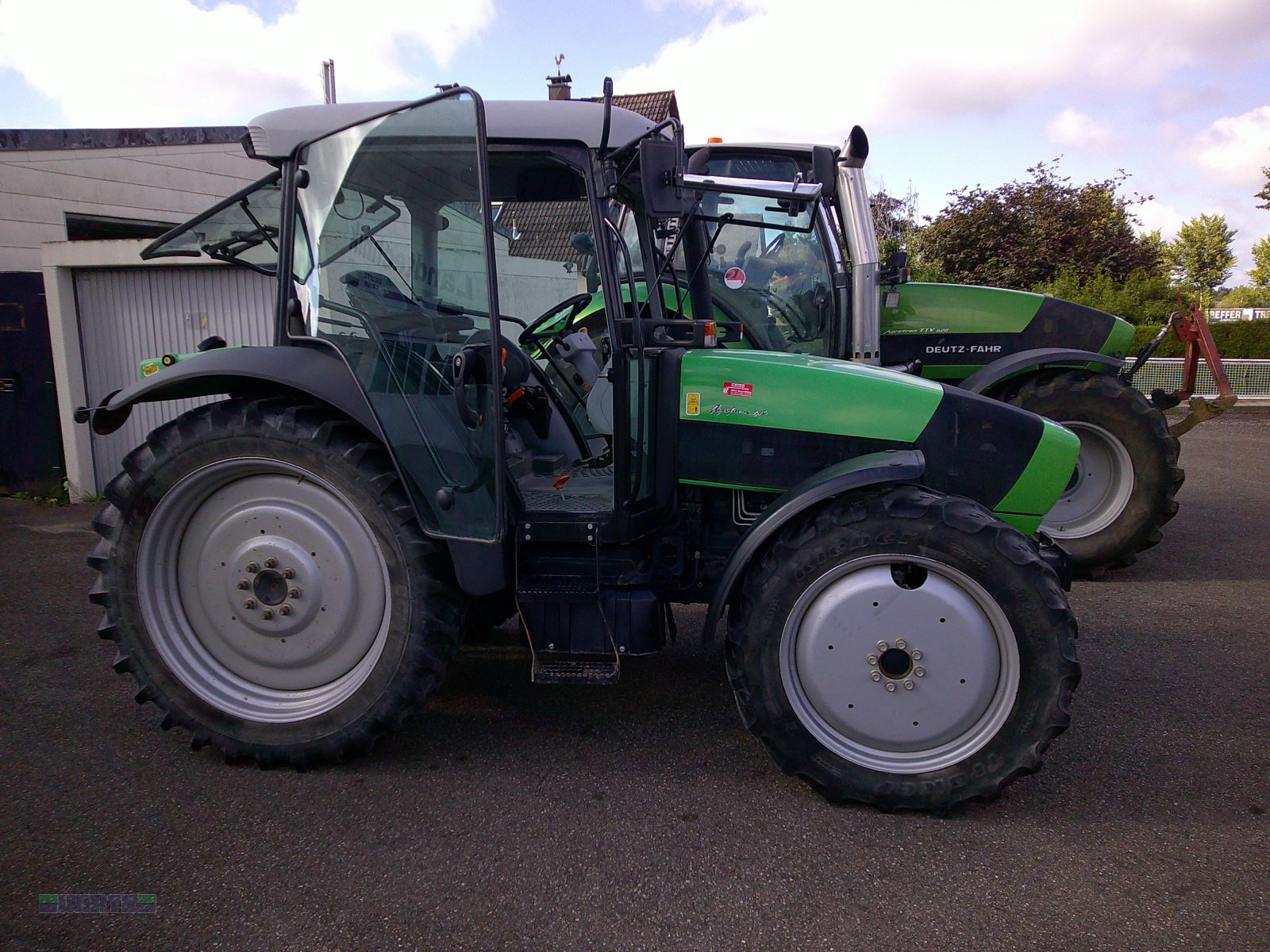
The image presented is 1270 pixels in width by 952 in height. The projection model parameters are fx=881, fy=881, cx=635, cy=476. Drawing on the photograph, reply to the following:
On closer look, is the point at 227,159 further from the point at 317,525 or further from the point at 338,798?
the point at 338,798

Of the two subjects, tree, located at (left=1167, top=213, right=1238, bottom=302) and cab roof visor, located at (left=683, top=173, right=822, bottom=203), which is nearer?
cab roof visor, located at (left=683, top=173, right=822, bottom=203)

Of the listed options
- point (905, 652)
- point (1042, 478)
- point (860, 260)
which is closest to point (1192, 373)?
point (860, 260)

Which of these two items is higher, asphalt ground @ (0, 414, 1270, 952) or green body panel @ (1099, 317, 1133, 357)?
green body panel @ (1099, 317, 1133, 357)

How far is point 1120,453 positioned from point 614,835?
4749mm

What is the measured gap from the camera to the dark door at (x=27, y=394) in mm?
8328

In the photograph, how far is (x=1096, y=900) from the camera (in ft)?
7.89

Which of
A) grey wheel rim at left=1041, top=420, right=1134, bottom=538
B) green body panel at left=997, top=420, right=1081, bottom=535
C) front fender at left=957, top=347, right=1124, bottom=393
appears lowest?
grey wheel rim at left=1041, top=420, right=1134, bottom=538

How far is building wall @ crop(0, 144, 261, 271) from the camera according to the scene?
28.6ft

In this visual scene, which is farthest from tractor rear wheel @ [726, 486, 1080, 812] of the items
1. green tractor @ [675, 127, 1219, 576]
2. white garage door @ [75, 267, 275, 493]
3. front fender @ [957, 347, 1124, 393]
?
white garage door @ [75, 267, 275, 493]

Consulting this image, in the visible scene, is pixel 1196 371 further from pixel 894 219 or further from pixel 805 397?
pixel 894 219

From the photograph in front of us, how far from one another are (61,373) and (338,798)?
23.9 ft

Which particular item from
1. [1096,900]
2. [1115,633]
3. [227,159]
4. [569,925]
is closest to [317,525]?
[569,925]

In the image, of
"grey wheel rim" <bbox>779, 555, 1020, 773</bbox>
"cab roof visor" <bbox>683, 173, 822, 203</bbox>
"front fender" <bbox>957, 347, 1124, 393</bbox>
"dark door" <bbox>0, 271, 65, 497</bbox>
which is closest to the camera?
"cab roof visor" <bbox>683, 173, 822, 203</bbox>

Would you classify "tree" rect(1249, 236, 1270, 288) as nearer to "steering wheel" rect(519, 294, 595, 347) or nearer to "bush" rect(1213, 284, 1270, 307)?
"bush" rect(1213, 284, 1270, 307)
